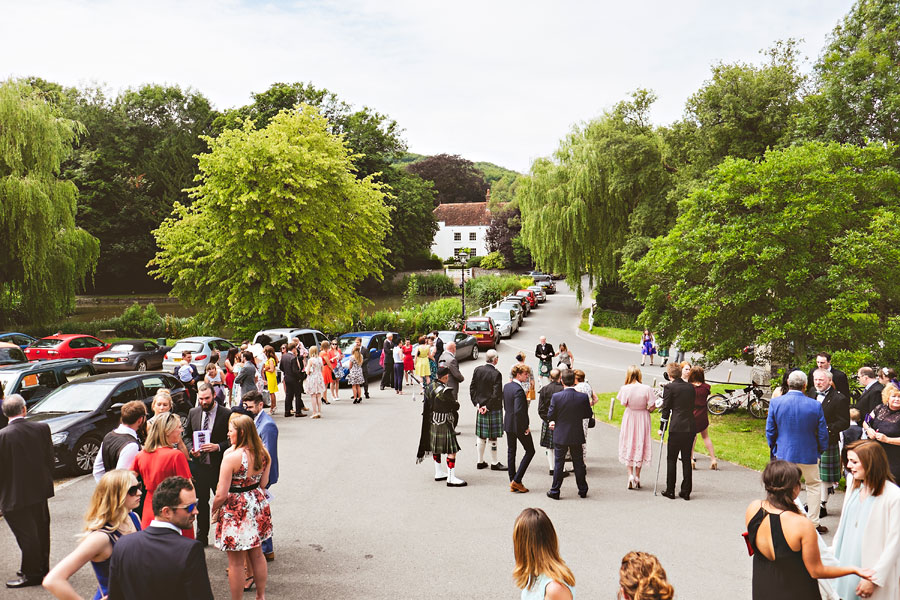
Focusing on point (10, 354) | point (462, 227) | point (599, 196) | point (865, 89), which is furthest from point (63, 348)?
point (462, 227)

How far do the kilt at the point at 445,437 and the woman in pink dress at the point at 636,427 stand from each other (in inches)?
106

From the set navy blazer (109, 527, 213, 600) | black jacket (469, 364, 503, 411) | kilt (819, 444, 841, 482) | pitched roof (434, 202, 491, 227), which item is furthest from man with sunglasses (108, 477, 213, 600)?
pitched roof (434, 202, 491, 227)

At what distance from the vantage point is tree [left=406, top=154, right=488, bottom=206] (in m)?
96.8

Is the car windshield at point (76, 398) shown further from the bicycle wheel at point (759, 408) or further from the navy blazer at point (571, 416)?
the bicycle wheel at point (759, 408)

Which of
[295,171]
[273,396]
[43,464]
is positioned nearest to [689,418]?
[43,464]

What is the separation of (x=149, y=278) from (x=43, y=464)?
6289 centimetres

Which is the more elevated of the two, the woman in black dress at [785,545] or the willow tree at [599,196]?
the willow tree at [599,196]

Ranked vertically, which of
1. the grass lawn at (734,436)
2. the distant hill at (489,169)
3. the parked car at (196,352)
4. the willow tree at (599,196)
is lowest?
the grass lawn at (734,436)

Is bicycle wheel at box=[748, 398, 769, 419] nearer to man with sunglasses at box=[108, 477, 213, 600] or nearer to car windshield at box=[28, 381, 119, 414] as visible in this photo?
car windshield at box=[28, 381, 119, 414]

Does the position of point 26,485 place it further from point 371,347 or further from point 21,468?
point 371,347

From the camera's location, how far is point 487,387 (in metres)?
9.98

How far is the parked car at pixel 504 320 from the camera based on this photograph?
34781mm

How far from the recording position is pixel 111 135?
5712 centimetres

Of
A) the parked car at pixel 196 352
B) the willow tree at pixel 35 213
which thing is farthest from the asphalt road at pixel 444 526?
the willow tree at pixel 35 213
